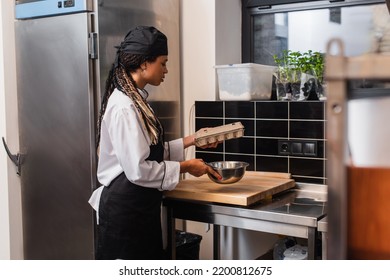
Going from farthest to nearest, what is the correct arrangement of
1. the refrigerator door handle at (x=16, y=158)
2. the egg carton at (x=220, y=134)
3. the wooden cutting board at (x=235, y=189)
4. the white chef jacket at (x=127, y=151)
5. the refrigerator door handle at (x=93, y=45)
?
1. the refrigerator door handle at (x=16, y=158)
2. the refrigerator door handle at (x=93, y=45)
3. the egg carton at (x=220, y=134)
4. the wooden cutting board at (x=235, y=189)
5. the white chef jacket at (x=127, y=151)

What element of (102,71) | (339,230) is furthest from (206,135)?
(339,230)

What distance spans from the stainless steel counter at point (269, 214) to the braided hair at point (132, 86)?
0.30m

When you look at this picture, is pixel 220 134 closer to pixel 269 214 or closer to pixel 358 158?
pixel 269 214

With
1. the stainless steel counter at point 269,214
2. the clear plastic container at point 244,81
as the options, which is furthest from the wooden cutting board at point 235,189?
the clear plastic container at point 244,81

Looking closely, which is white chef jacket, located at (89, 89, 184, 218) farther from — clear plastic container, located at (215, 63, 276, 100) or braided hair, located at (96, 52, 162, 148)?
clear plastic container, located at (215, 63, 276, 100)

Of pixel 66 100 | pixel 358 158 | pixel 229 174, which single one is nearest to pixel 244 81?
pixel 229 174

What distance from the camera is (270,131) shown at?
80.3 inches

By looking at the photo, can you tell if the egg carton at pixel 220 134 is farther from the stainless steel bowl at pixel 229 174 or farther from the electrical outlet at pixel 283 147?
the electrical outlet at pixel 283 147

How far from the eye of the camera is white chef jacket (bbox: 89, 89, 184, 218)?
1.53 m

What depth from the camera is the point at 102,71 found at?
6.36 ft

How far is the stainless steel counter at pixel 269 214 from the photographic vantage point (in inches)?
60.2

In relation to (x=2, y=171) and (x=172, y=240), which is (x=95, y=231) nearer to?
(x=172, y=240)

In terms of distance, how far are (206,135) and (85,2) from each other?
704mm

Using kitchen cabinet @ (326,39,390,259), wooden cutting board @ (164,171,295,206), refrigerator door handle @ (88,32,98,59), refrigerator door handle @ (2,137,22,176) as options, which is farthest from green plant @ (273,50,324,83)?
kitchen cabinet @ (326,39,390,259)
